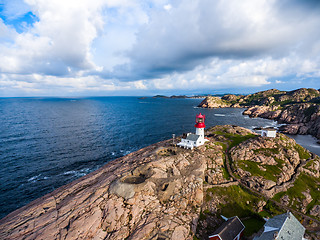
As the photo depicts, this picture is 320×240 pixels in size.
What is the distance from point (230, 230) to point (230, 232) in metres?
0.34

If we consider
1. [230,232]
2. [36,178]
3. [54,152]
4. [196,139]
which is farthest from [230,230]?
[54,152]

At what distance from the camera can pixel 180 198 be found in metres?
32.8

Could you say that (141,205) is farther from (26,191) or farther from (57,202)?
(26,191)

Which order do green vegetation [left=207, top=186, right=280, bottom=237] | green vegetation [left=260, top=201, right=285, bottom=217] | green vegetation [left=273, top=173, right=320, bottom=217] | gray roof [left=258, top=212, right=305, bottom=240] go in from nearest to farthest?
gray roof [left=258, top=212, right=305, bottom=240], green vegetation [left=207, top=186, right=280, bottom=237], green vegetation [left=260, top=201, right=285, bottom=217], green vegetation [left=273, top=173, right=320, bottom=217]

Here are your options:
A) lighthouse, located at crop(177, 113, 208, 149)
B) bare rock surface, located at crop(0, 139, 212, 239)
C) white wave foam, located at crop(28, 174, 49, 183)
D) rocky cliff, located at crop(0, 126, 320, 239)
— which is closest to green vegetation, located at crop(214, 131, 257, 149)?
rocky cliff, located at crop(0, 126, 320, 239)

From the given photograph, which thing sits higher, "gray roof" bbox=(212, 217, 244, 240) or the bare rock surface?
the bare rock surface

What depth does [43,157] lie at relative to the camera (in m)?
67.5

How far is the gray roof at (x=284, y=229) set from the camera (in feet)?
81.5

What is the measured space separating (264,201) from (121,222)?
1283 inches

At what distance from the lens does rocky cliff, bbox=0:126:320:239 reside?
27500mm

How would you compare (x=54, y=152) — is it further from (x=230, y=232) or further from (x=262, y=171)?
(x=262, y=171)

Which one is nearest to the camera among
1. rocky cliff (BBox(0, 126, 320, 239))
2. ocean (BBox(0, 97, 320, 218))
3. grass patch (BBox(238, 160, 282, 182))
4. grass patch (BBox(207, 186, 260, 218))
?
rocky cliff (BBox(0, 126, 320, 239))

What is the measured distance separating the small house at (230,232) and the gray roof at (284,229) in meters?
3.43

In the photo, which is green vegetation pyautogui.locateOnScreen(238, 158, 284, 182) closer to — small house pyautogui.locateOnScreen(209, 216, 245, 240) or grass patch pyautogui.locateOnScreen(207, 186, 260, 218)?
grass patch pyautogui.locateOnScreen(207, 186, 260, 218)
